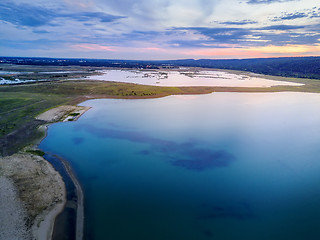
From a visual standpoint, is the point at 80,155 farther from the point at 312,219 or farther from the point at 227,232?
the point at 312,219

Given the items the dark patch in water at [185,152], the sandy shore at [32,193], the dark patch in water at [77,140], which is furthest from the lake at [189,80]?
the sandy shore at [32,193]

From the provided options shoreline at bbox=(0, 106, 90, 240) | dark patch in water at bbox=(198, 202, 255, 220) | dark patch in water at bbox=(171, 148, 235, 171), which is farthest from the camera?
dark patch in water at bbox=(171, 148, 235, 171)

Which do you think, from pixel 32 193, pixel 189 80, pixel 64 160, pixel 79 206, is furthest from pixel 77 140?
pixel 189 80

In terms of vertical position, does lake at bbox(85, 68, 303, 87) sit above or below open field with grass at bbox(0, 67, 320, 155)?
above

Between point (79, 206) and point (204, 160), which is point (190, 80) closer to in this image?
point (204, 160)

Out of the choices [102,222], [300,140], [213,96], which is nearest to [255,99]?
[213,96]

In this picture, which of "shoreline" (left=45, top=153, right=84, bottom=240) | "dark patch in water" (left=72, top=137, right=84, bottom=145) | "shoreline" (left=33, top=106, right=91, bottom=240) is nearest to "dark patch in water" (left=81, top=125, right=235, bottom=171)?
"dark patch in water" (left=72, top=137, right=84, bottom=145)

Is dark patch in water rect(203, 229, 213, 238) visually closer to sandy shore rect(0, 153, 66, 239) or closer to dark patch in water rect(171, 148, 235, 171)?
dark patch in water rect(171, 148, 235, 171)

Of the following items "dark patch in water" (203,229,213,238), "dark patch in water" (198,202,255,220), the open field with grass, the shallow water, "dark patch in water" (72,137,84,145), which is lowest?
"dark patch in water" (203,229,213,238)

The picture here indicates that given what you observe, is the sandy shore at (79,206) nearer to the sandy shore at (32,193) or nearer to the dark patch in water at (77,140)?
the sandy shore at (32,193)
